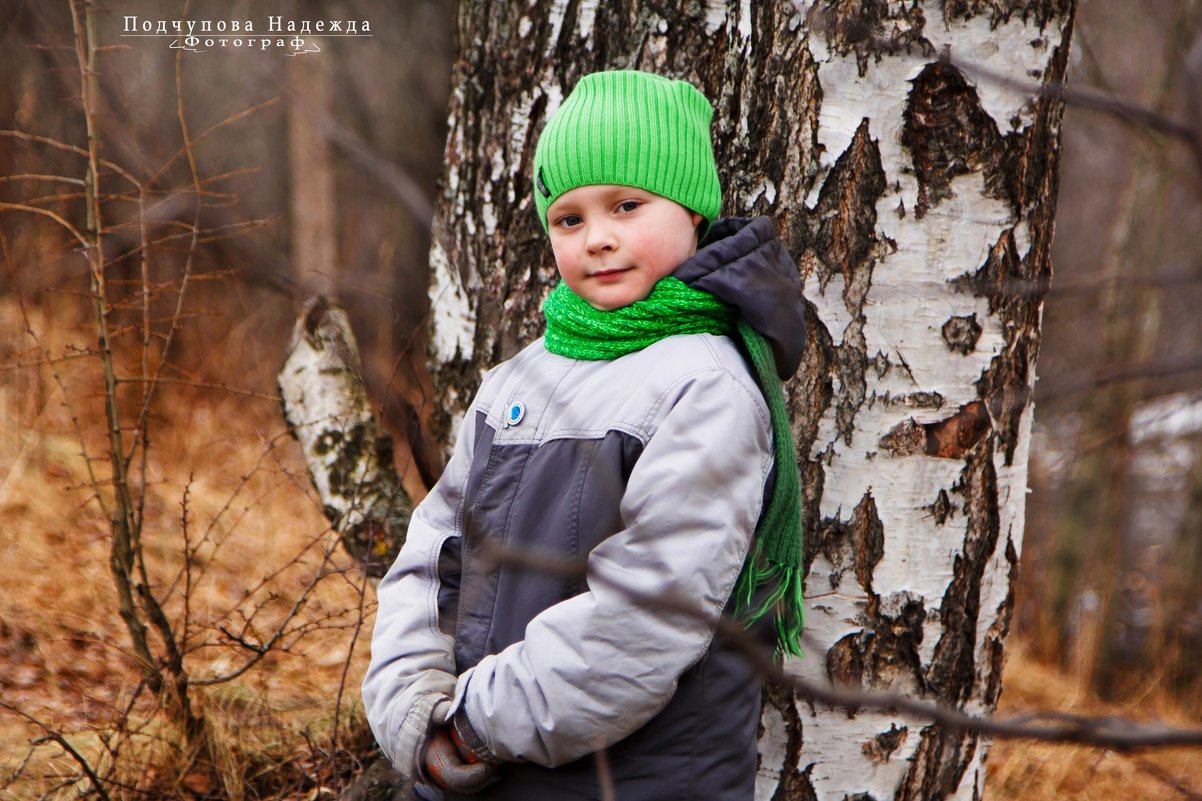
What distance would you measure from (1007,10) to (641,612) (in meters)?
1.42

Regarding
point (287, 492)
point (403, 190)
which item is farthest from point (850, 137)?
point (287, 492)

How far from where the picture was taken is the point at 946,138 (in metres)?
2.06

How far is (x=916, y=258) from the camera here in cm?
210

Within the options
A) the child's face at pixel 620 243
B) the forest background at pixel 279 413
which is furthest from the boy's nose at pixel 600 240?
the forest background at pixel 279 413

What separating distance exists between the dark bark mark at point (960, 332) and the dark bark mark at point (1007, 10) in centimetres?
59

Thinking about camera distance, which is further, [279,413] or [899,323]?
[279,413]

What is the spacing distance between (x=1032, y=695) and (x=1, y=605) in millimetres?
4779

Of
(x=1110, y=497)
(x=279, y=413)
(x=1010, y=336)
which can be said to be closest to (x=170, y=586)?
(x=279, y=413)

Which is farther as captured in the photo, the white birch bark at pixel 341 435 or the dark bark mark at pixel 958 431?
the white birch bark at pixel 341 435

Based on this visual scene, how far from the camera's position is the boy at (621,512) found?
1.55 m

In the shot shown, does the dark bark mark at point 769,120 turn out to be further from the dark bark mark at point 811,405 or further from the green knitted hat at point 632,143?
the green knitted hat at point 632,143

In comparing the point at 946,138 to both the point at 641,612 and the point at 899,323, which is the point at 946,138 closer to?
the point at 899,323

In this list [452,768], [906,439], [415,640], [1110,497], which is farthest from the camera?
[1110,497]

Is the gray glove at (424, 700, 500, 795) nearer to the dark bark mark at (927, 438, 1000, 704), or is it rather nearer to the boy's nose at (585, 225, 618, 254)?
the boy's nose at (585, 225, 618, 254)
